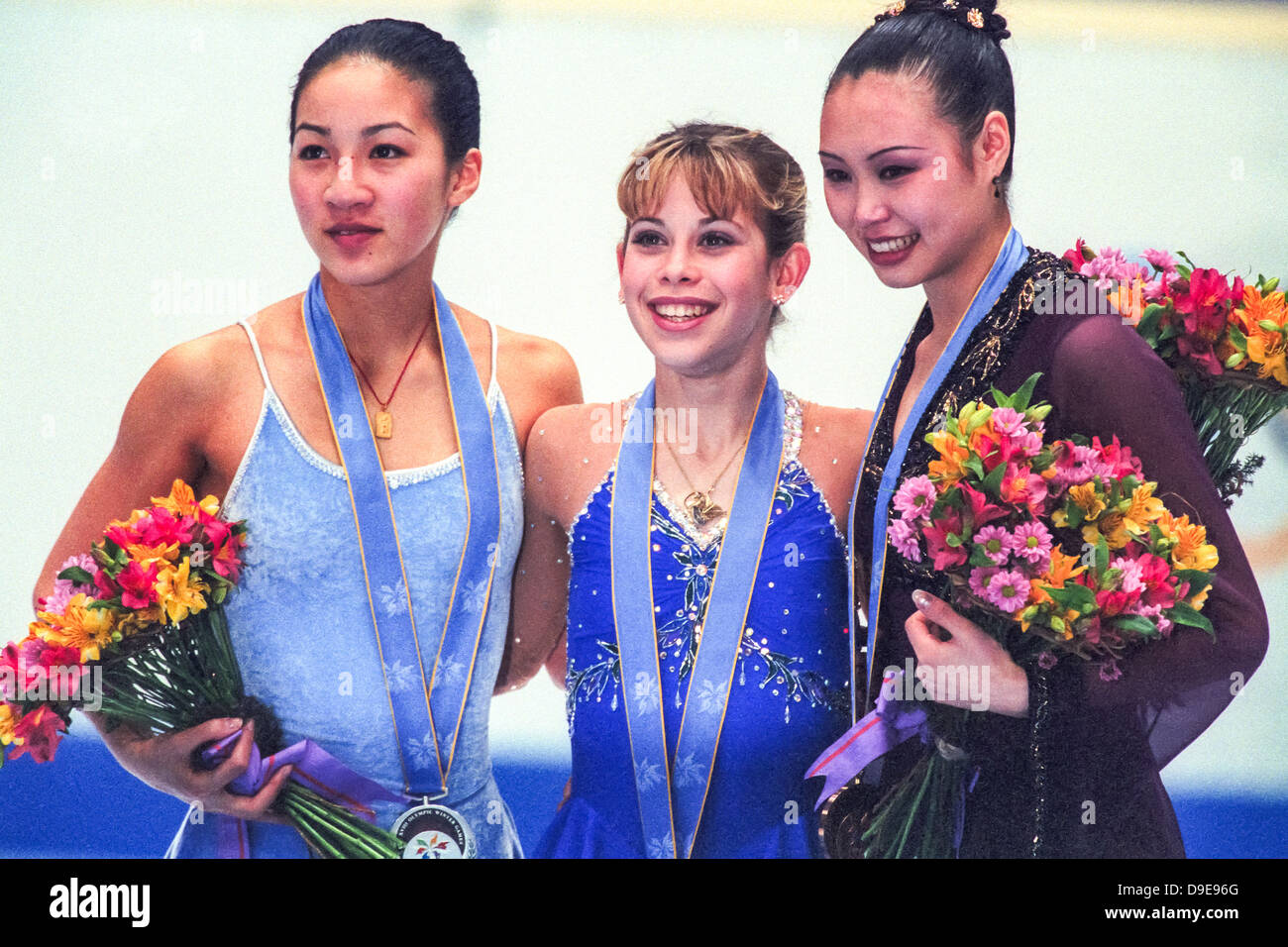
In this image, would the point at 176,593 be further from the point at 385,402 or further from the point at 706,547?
the point at 706,547

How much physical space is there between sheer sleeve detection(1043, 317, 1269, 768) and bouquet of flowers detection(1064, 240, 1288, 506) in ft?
0.38

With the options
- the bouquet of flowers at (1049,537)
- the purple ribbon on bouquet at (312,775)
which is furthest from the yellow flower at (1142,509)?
the purple ribbon on bouquet at (312,775)

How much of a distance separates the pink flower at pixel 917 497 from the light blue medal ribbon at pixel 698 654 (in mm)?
342

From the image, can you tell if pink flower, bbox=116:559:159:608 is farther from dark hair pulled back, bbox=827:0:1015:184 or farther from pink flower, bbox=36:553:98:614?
dark hair pulled back, bbox=827:0:1015:184

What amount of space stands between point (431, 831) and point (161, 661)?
0.66m

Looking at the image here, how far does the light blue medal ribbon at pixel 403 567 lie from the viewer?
112 inches

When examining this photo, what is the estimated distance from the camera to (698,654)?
2.75 metres

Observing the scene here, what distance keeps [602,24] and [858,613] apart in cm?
140

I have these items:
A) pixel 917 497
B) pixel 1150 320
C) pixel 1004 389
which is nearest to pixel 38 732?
pixel 917 497

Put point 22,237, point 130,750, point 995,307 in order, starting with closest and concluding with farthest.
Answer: point 995,307, point 130,750, point 22,237

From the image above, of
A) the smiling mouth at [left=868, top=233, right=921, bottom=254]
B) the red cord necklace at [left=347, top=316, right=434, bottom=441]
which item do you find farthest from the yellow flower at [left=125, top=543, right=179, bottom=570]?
the smiling mouth at [left=868, top=233, right=921, bottom=254]
